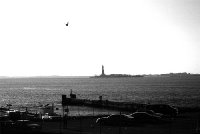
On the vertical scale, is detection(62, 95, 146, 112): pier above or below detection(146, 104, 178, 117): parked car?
below

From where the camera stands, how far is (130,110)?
6234 cm

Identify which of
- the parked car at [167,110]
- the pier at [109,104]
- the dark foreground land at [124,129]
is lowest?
the pier at [109,104]

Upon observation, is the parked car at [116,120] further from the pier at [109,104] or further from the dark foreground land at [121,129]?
the pier at [109,104]

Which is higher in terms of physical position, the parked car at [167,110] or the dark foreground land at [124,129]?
the parked car at [167,110]

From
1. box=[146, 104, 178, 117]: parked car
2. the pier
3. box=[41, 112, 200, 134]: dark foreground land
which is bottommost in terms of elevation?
the pier

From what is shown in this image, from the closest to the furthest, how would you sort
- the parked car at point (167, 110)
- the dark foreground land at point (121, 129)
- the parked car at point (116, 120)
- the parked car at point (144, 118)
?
the dark foreground land at point (121, 129), the parked car at point (116, 120), the parked car at point (144, 118), the parked car at point (167, 110)

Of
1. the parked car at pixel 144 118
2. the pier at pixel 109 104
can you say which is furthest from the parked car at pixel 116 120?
the pier at pixel 109 104

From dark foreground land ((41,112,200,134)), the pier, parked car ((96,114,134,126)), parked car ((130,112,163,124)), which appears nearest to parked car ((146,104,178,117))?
the pier

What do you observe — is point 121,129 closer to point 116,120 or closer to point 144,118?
point 116,120

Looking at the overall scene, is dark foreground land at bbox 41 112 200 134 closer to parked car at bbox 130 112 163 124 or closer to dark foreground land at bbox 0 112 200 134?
dark foreground land at bbox 0 112 200 134

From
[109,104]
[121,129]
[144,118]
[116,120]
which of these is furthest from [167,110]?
[109,104]

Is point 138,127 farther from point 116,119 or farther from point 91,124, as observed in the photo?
point 91,124

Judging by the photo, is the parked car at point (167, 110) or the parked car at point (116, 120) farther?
the parked car at point (167, 110)

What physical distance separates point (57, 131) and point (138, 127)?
7.54 metres
